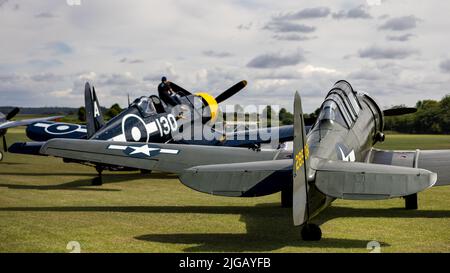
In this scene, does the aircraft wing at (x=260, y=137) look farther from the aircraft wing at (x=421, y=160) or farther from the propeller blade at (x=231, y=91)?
the aircraft wing at (x=421, y=160)

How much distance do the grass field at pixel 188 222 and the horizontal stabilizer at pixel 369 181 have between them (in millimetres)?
700

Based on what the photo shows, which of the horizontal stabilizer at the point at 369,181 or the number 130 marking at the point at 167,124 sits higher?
the horizontal stabilizer at the point at 369,181

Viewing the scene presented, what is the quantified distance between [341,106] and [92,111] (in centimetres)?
836

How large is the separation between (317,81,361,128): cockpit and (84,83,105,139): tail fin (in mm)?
7325

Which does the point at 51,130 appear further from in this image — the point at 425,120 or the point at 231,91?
the point at 425,120

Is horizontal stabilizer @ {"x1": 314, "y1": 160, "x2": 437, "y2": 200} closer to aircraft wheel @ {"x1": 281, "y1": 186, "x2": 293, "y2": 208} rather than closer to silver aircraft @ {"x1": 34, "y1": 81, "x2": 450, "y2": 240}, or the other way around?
silver aircraft @ {"x1": 34, "y1": 81, "x2": 450, "y2": 240}

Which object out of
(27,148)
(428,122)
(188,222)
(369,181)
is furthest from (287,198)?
(428,122)

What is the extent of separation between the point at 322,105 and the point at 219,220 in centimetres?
252

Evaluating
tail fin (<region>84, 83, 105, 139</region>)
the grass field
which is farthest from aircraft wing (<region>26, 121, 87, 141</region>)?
the grass field

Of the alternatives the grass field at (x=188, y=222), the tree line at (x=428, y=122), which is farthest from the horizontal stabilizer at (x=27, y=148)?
the tree line at (x=428, y=122)

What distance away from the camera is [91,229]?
8.51 meters

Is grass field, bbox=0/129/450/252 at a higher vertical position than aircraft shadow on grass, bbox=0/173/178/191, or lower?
higher

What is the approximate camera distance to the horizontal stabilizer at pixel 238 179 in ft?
24.8

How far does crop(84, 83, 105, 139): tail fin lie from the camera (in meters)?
16.0
